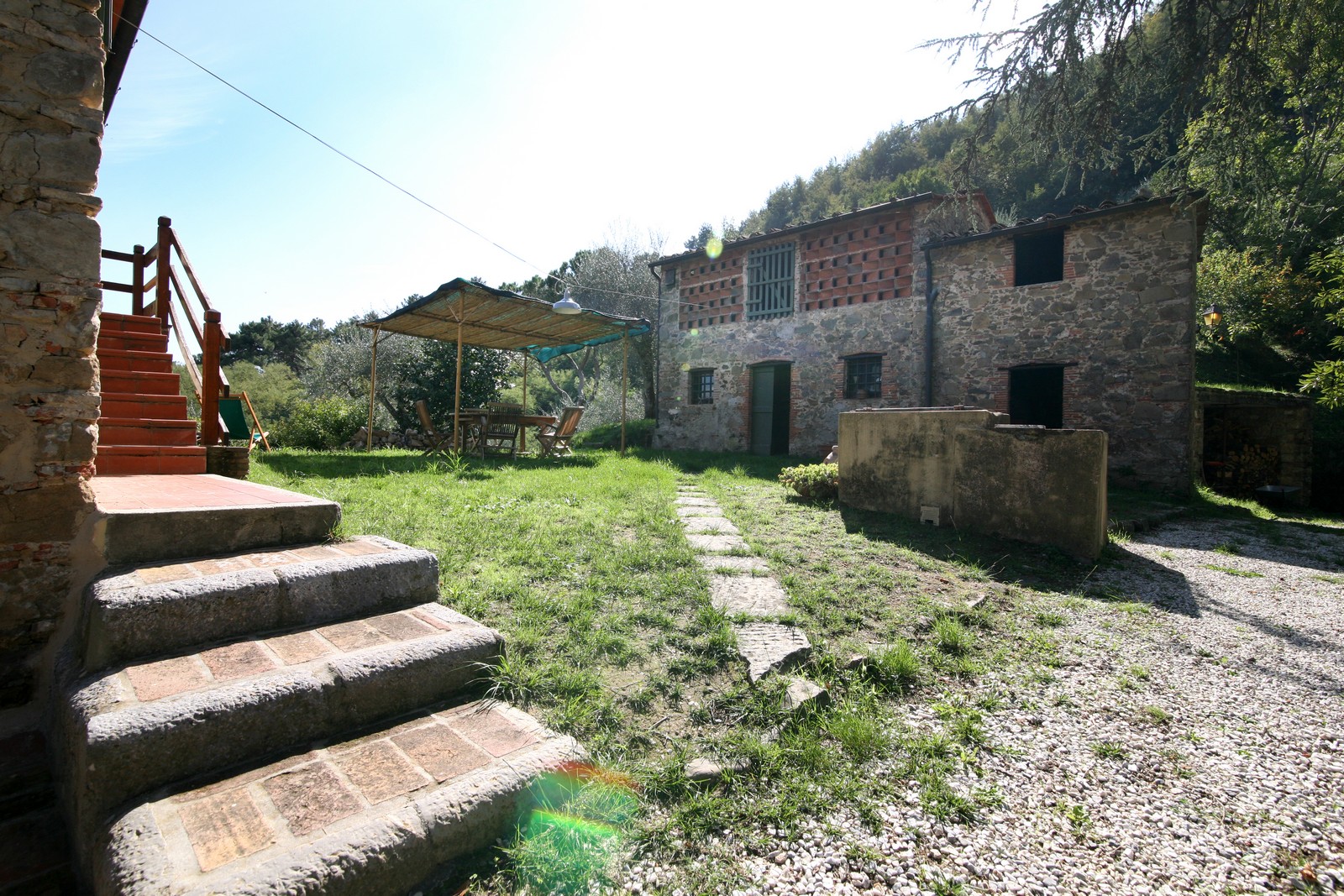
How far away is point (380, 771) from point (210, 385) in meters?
3.95

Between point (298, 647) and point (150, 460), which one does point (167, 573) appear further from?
point (150, 460)

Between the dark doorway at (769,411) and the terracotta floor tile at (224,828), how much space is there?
11746mm

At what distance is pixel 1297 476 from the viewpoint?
9.20 meters

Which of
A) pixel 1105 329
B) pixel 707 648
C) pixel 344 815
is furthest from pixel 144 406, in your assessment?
pixel 1105 329

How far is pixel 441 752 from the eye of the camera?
66.6 inches

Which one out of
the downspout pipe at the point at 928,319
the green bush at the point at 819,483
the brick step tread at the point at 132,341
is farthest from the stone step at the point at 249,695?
the downspout pipe at the point at 928,319

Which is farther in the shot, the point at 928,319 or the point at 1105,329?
the point at 928,319

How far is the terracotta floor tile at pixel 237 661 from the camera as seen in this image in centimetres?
169

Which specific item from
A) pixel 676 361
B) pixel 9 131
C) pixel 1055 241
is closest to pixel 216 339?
pixel 9 131

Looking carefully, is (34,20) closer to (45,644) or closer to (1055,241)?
(45,644)

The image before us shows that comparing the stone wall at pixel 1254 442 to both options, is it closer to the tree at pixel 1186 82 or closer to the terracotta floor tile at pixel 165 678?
the tree at pixel 1186 82

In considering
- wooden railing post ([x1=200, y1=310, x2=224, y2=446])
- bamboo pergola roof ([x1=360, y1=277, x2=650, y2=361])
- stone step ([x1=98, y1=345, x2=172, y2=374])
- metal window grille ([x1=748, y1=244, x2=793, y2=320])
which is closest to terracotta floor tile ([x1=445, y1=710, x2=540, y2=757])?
wooden railing post ([x1=200, y1=310, x2=224, y2=446])

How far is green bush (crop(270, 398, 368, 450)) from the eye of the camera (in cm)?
1085

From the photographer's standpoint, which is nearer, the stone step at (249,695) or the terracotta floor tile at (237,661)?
the stone step at (249,695)
